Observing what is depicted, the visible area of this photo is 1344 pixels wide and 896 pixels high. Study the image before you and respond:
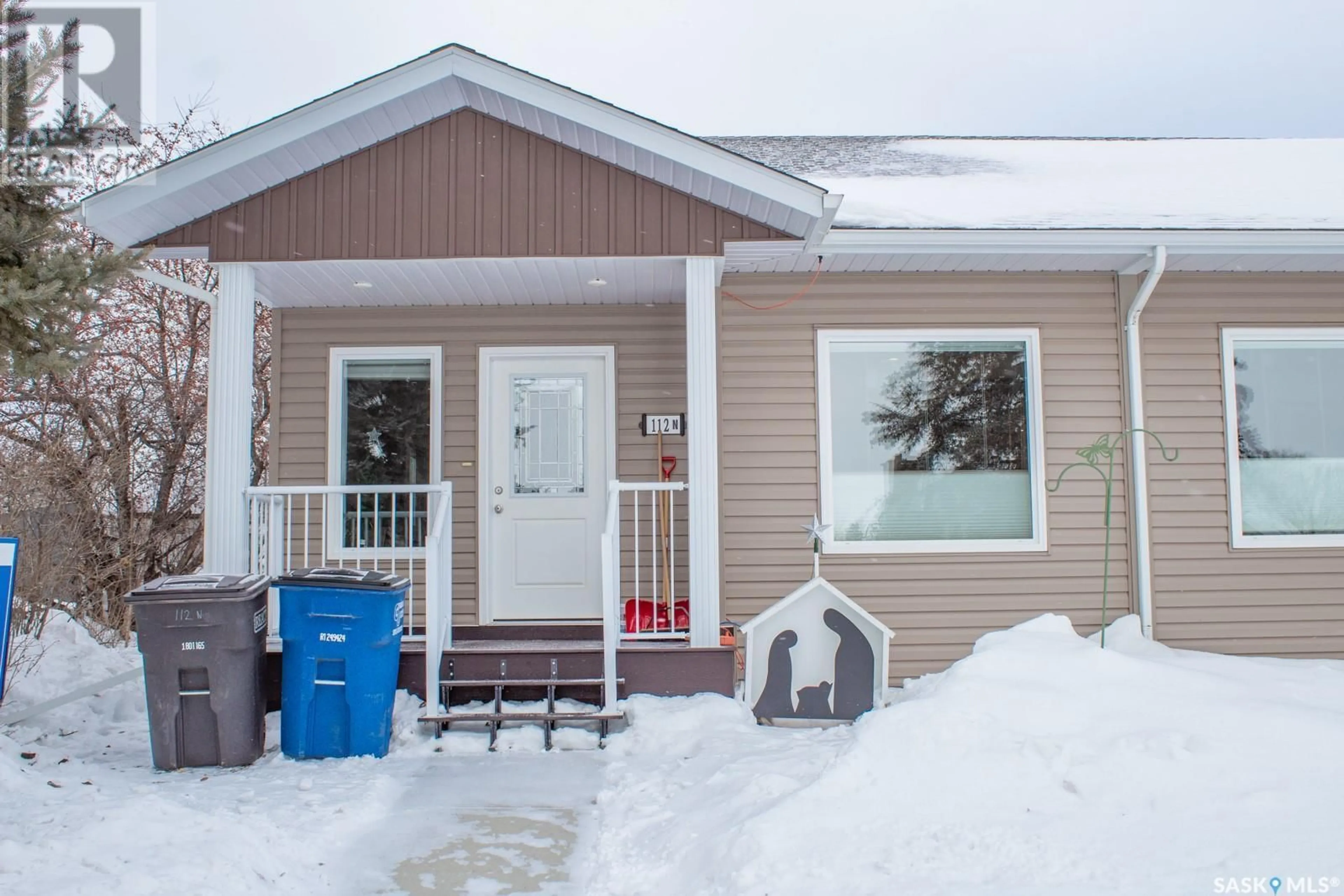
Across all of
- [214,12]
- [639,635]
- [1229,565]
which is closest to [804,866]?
[639,635]

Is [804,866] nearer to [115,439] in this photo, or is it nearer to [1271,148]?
[1271,148]

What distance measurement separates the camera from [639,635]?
5223 mm

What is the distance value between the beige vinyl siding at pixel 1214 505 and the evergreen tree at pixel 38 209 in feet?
19.1

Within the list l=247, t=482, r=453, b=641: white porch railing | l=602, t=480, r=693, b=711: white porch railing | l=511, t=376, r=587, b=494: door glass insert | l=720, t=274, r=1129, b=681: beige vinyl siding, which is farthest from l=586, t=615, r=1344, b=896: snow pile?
l=511, t=376, r=587, b=494: door glass insert

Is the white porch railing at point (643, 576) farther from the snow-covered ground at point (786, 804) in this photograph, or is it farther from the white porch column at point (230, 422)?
the white porch column at point (230, 422)

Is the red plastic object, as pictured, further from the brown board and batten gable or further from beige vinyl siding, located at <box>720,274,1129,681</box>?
the brown board and batten gable

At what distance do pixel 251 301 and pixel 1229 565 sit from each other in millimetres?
6129

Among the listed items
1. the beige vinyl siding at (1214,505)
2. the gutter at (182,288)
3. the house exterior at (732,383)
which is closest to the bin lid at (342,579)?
the house exterior at (732,383)

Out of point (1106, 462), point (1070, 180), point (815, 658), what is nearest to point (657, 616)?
point (815, 658)

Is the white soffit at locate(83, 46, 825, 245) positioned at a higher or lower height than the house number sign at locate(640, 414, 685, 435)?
higher

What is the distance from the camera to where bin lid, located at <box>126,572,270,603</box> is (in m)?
4.25

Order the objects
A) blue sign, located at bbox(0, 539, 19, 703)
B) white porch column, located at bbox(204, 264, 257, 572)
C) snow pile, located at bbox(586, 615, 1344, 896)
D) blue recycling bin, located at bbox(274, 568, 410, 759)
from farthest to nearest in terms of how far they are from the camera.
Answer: white porch column, located at bbox(204, 264, 257, 572)
blue recycling bin, located at bbox(274, 568, 410, 759)
blue sign, located at bbox(0, 539, 19, 703)
snow pile, located at bbox(586, 615, 1344, 896)

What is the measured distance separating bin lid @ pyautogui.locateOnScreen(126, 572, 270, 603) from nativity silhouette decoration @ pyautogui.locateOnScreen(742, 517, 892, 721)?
253 cm

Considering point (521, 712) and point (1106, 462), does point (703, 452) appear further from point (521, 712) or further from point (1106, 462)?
point (1106, 462)
